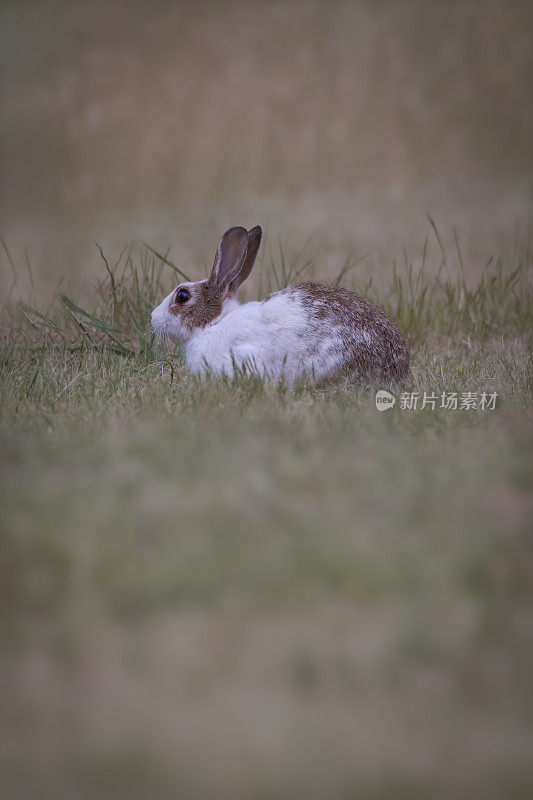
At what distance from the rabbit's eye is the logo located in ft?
4.44

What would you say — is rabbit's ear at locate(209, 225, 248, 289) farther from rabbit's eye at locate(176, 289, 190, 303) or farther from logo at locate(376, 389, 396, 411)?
logo at locate(376, 389, 396, 411)

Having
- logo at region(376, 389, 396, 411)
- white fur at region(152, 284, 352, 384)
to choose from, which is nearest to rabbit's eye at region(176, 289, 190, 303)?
white fur at region(152, 284, 352, 384)

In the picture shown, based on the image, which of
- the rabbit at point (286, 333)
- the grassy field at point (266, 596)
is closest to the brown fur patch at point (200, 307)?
the rabbit at point (286, 333)

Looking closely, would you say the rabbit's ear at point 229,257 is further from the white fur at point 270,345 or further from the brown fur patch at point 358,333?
the brown fur patch at point 358,333

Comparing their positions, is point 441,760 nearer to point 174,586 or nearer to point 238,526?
point 174,586

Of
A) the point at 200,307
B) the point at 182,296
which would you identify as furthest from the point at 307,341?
the point at 182,296

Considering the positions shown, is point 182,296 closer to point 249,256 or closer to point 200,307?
point 200,307

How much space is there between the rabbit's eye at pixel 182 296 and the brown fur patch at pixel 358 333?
25.7 inches

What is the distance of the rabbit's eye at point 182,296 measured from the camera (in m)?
5.05

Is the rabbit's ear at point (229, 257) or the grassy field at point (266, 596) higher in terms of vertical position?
the rabbit's ear at point (229, 257)


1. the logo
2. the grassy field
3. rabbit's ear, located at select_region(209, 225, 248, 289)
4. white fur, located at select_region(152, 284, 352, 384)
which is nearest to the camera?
the grassy field

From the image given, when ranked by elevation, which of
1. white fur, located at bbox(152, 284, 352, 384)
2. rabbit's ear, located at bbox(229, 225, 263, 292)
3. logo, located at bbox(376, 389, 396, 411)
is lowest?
logo, located at bbox(376, 389, 396, 411)

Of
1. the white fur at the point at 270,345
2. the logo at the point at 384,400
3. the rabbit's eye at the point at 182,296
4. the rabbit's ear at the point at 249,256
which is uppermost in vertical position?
the rabbit's ear at the point at 249,256

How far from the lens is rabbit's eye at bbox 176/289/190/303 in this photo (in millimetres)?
5051
